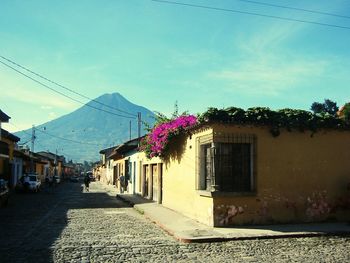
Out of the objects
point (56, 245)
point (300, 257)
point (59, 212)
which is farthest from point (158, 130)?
point (300, 257)

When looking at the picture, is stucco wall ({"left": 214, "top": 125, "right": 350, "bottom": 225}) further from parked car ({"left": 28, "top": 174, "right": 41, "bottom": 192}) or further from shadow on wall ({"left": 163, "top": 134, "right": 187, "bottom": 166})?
parked car ({"left": 28, "top": 174, "right": 41, "bottom": 192})

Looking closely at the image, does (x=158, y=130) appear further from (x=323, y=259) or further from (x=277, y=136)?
(x=323, y=259)

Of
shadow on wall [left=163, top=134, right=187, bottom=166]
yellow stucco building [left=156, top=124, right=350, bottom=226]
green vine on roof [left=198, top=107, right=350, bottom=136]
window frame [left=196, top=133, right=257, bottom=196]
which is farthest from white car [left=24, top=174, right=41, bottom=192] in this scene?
green vine on roof [left=198, top=107, right=350, bottom=136]

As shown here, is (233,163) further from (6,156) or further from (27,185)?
(27,185)

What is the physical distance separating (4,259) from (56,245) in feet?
5.68

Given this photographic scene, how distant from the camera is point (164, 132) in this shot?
1805 centimetres

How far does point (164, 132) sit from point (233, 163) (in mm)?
4773

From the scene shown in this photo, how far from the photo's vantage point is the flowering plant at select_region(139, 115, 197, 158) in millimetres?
16500

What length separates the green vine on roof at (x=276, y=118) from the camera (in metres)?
13.5

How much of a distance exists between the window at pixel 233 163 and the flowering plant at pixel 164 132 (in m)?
1.78

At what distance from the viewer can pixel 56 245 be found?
10.7 metres

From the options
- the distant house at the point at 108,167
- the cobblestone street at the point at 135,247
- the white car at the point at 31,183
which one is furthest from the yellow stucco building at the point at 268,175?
the distant house at the point at 108,167

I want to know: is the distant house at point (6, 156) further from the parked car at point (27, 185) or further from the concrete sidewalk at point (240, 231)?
the concrete sidewalk at point (240, 231)

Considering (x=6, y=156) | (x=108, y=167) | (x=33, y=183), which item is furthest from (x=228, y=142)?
(x=108, y=167)
